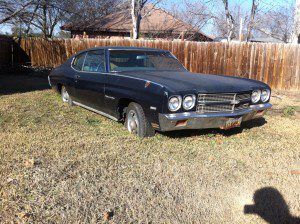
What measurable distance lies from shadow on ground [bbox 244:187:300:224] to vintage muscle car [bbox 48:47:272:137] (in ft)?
4.55

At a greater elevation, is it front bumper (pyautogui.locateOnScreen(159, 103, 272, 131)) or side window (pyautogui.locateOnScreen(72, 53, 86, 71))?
side window (pyautogui.locateOnScreen(72, 53, 86, 71))

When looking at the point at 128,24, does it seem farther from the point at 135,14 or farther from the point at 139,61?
the point at 139,61

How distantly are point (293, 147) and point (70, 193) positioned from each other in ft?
11.2

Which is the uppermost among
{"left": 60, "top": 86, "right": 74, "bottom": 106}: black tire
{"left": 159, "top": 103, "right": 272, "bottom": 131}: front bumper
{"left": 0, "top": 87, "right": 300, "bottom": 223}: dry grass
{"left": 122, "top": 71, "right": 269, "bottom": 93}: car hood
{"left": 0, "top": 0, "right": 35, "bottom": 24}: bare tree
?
{"left": 0, "top": 0, "right": 35, "bottom": 24}: bare tree

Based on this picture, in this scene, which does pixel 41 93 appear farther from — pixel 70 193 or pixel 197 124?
pixel 70 193

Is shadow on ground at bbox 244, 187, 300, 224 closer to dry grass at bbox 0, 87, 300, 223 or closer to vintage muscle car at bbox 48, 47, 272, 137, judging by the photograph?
dry grass at bbox 0, 87, 300, 223

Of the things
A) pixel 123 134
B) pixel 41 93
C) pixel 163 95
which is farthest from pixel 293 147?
pixel 41 93

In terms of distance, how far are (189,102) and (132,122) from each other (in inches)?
42.0

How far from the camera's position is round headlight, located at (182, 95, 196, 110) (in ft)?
15.0

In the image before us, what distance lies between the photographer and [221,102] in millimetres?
4863

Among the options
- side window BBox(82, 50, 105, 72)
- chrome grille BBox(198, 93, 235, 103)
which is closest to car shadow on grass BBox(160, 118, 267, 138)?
chrome grille BBox(198, 93, 235, 103)

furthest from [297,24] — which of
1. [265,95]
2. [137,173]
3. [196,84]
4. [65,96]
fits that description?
[137,173]

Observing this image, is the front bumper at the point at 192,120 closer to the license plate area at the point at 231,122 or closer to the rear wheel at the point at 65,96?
the license plate area at the point at 231,122

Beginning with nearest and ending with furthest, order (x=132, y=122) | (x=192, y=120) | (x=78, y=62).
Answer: (x=192, y=120)
(x=132, y=122)
(x=78, y=62)
